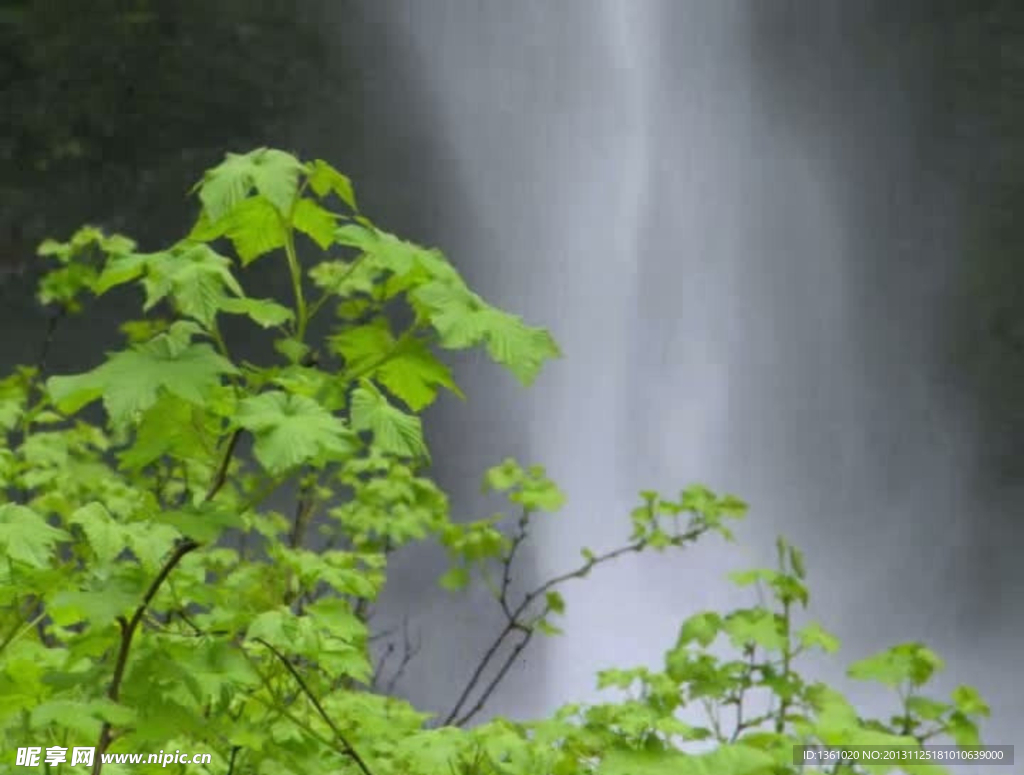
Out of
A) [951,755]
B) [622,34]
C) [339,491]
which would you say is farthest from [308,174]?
[622,34]

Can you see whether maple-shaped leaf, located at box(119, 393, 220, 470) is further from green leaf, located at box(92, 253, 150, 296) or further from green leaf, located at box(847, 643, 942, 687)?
green leaf, located at box(847, 643, 942, 687)

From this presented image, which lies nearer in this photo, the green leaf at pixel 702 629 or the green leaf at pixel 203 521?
the green leaf at pixel 203 521

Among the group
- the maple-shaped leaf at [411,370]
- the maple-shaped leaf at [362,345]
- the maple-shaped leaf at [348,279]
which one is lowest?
the maple-shaped leaf at [411,370]

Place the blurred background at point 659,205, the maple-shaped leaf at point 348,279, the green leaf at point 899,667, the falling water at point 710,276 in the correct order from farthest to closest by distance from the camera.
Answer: the blurred background at point 659,205
the falling water at point 710,276
the maple-shaped leaf at point 348,279
the green leaf at point 899,667

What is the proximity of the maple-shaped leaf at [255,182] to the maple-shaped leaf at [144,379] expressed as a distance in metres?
0.13

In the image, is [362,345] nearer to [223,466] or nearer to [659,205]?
[223,466]

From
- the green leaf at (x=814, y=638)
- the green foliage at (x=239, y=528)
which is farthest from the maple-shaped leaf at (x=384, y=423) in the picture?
the green leaf at (x=814, y=638)

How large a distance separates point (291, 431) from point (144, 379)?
114 millimetres

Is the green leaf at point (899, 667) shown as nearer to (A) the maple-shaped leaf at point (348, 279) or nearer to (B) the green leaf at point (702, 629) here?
(B) the green leaf at point (702, 629)

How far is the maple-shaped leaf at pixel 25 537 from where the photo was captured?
108 centimetres

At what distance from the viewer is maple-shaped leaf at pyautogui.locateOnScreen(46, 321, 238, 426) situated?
987 millimetres

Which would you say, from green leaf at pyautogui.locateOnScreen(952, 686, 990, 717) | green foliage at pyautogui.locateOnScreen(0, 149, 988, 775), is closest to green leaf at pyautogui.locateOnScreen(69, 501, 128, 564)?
green foliage at pyautogui.locateOnScreen(0, 149, 988, 775)

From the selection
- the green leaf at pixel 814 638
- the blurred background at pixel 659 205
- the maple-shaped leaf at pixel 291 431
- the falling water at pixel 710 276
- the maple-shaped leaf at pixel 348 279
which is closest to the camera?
the maple-shaped leaf at pixel 291 431

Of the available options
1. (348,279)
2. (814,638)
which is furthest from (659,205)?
(814,638)
